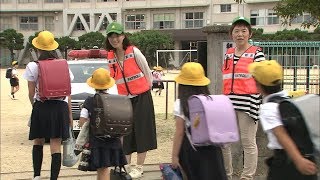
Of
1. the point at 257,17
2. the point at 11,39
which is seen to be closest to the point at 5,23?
the point at 11,39

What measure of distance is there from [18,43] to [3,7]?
27.5 feet

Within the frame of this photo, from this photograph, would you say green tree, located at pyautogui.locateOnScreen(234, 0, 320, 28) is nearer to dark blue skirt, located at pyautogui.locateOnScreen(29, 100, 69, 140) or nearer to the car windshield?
dark blue skirt, located at pyautogui.locateOnScreen(29, 100, 69, 140)

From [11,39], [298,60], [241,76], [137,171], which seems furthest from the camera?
[11,39]

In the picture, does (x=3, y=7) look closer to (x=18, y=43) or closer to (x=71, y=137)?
(x=18, y=43)

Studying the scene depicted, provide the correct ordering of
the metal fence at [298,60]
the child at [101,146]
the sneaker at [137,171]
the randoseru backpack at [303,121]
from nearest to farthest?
the randoseru backpack at [303,121] → the child at [101,146] → the sneaker at [137,171] → the metal fence at [298,60]

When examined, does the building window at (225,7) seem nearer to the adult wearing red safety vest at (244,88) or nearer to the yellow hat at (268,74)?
the adult wearing red safety vest at (244,88)

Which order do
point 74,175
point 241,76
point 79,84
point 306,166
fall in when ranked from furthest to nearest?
point 79,84, point 74,175, point 241,76, point 306,166

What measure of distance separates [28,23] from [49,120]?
220 feet

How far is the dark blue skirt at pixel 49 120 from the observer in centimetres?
517

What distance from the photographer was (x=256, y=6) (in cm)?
5900

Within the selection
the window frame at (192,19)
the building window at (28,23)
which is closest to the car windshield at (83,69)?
the window frame at (192,19)

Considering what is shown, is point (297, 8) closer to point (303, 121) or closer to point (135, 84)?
point (135, 84)

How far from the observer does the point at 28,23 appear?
69000mm

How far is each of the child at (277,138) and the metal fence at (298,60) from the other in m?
4.04
